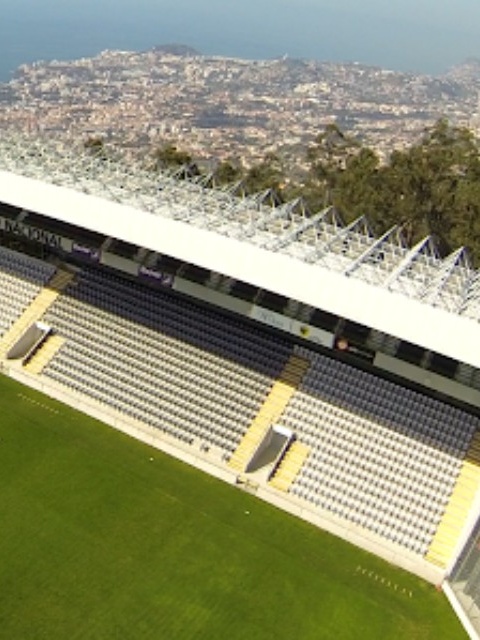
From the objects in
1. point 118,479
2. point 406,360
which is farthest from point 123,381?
point 406,360

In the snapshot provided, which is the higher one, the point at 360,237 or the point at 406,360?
the point at 360,237

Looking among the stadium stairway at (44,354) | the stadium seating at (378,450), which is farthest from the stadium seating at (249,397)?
the stadium stairway at (44,354)

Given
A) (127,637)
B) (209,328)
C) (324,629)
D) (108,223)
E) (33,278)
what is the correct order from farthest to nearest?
(33,278)
(209,328)
(108,223)
(324,629)
(127,637)

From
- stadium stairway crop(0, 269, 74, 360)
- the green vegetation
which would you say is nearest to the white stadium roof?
stadium stairway crop(0, 269, 74, 360)

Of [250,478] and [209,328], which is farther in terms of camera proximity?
[209,328]

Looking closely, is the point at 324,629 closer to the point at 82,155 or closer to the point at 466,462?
the point at 466,462

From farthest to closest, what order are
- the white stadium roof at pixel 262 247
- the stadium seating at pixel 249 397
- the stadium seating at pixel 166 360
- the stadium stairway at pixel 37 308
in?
the stadium stairway at pixel 37 308 < the stadium seating at pixel 166 360 < the stadium seating at pixel 249 397 < the white stadium roof at pixel 262 247

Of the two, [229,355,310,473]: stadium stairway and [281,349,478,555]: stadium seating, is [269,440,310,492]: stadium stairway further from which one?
[229,355,310,473]: stadium stairway

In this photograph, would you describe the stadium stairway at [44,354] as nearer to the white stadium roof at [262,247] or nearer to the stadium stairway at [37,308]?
the stadium stairway at [37,308]
